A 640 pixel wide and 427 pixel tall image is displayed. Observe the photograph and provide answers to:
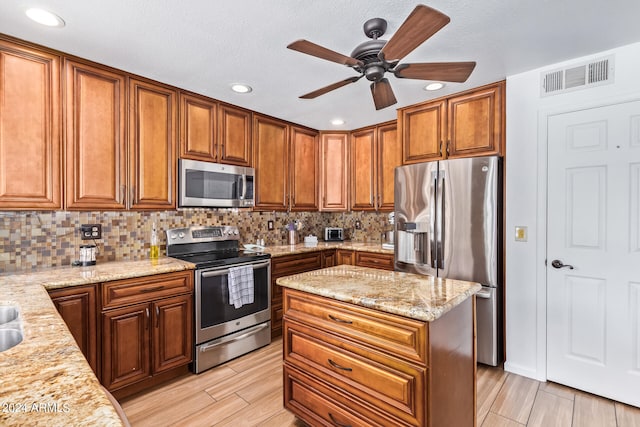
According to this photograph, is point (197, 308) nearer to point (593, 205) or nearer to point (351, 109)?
point (351, 109)

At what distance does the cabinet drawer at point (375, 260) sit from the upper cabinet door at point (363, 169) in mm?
696

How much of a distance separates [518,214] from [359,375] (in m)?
1.98

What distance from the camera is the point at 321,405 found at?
5.56ft

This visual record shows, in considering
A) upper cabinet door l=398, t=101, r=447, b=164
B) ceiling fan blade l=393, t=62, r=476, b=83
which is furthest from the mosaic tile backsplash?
ceiling fan blade l=393, t=62, r=476, b=83

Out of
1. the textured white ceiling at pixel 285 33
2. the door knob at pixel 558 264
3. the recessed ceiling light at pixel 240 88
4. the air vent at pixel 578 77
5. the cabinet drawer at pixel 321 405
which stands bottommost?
the cabinet drawer at pixel 321 405

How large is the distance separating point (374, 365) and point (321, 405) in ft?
1.55

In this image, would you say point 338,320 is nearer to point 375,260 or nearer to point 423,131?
point 375,260

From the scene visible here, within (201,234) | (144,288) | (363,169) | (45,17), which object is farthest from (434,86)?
(144,288)

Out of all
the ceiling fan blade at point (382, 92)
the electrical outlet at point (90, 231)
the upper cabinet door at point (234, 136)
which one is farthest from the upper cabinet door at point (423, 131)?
the electrical outlet at point (90, 231)

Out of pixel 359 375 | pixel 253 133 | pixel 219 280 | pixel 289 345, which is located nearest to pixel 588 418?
pixel 359 375

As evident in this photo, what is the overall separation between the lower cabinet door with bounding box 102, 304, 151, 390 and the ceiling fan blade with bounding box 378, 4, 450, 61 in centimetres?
234

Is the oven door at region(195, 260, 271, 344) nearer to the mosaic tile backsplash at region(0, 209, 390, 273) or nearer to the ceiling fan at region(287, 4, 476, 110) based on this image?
the mosaic tile backsplash at region(0, 209, 390, 273)

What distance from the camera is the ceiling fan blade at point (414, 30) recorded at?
1270 millimetres

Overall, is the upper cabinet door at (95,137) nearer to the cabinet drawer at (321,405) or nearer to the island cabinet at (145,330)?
the island cabinet at (145,330)
